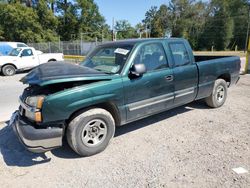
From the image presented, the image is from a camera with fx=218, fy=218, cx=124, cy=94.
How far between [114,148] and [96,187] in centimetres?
106

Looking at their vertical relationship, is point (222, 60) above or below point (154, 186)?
above

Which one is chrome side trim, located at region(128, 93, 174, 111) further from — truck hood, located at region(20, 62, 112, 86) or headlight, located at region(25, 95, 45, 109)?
headlight, located at region(25, 95, 45, 109)

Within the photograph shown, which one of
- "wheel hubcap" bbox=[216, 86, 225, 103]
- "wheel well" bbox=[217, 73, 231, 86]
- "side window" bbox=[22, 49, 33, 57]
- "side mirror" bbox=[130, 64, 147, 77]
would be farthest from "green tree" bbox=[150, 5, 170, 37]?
"side mirror" bbox=[130, 64, 147, 77]

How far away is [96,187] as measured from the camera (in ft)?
9.32

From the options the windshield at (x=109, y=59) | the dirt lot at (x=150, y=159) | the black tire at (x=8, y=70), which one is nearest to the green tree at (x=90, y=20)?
the black tire at (x=8, y=70)

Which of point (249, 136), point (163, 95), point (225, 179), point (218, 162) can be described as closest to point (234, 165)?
point (218, 162)

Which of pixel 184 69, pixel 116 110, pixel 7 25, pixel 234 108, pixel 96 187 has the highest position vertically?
pixel 7 25

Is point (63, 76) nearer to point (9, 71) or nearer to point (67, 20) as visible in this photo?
point (9, 71)

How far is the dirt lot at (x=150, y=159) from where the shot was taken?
116 inches

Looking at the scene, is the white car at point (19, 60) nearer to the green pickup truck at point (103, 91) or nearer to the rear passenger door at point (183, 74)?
the green pickup truck at point (103, 91)

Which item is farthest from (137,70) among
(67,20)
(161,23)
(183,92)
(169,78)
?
(161,23)

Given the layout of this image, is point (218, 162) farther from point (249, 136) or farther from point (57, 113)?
point (57, 113)

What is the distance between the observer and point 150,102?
412cm

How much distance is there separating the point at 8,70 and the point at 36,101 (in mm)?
11759
